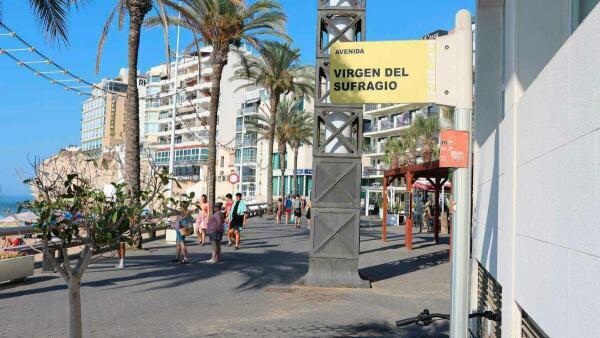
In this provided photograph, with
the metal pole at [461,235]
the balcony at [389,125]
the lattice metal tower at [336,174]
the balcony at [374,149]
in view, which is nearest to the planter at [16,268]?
the lattice metal tower at [336,174]

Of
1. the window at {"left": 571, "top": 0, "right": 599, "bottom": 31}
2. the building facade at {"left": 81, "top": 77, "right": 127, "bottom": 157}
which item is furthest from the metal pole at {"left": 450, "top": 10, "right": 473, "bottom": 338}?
the building facade at {"left": 81, "top": 77, "right": 127, "bottom": 157}

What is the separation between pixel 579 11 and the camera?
3.71 m

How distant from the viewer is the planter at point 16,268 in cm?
1187

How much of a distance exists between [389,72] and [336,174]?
851cm

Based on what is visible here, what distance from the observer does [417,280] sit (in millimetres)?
13211

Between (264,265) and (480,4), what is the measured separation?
31.4 feet

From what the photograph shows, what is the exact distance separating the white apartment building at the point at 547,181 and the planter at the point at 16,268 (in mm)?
9209

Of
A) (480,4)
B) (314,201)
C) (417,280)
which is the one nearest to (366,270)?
A: (417,280)

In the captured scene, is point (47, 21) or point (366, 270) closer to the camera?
point (47, 21)

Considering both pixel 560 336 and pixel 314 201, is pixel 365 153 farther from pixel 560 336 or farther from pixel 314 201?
pixel 560 336

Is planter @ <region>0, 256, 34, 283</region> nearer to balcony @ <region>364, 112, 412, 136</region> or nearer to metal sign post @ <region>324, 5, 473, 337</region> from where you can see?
metal sign post @ <region>324, 5, 473, 337</region>

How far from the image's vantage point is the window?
11.5 ft

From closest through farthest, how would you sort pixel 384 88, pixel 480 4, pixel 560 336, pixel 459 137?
pixel 560 336
pixel 459 137
pixel 384 88
pixel 480 4

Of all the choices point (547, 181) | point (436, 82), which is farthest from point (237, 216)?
point (547, 181)
